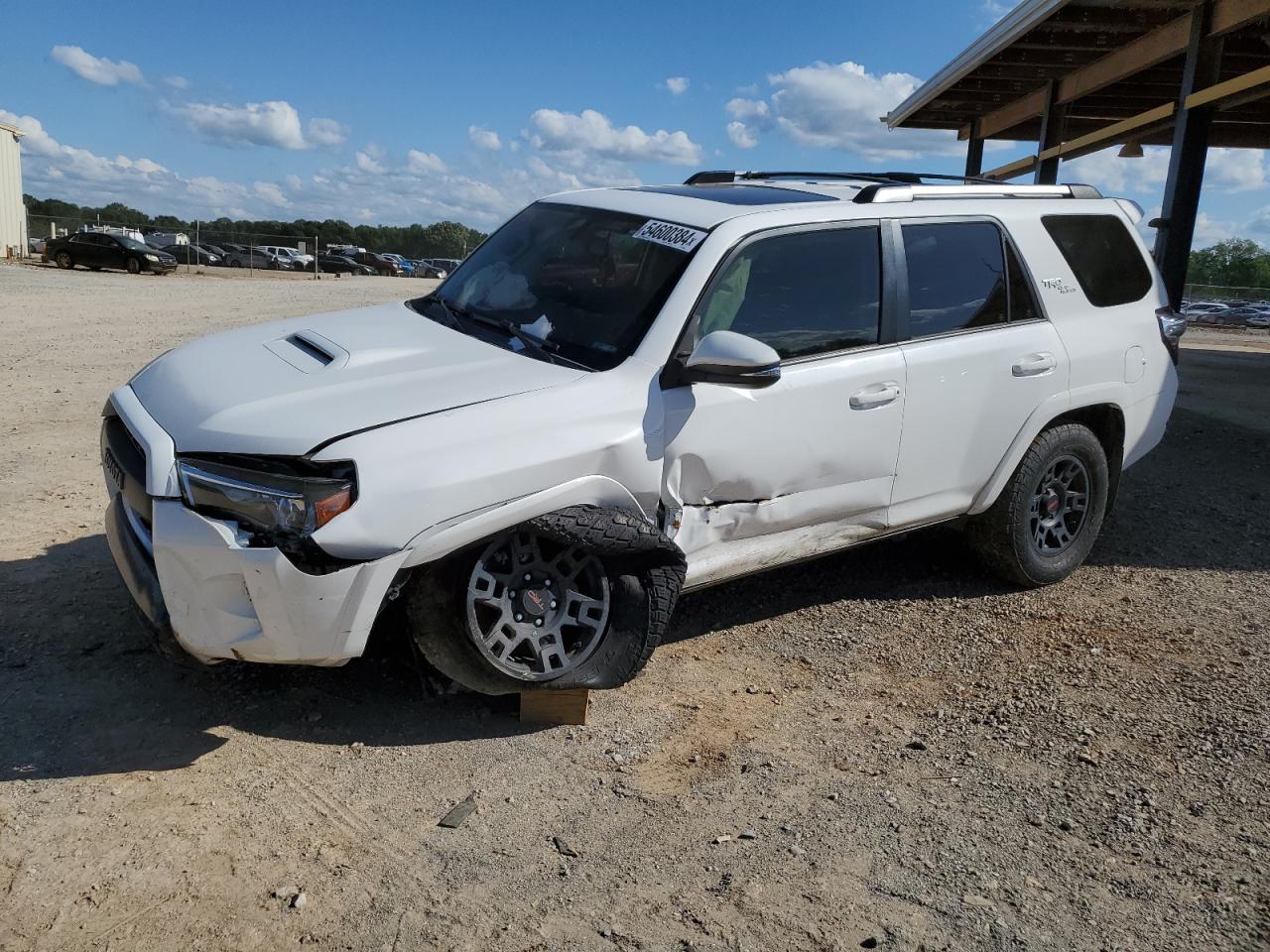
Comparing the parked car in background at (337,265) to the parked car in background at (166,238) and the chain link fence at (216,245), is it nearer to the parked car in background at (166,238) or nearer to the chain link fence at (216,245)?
the chain link fence at (216,245)

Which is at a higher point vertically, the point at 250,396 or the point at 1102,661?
the point at 250,396

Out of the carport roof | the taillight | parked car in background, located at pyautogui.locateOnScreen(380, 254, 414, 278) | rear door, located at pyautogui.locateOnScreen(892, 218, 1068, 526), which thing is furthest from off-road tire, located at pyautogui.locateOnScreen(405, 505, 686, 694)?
parked car in background, located at pyautogui.locateOnScreen(380, 254, 414, 278)

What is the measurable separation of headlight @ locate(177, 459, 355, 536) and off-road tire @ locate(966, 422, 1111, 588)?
3243 mm

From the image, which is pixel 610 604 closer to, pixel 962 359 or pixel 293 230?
pixel 962 359

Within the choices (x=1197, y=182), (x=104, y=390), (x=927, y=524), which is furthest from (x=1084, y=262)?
(x=104, y=390)

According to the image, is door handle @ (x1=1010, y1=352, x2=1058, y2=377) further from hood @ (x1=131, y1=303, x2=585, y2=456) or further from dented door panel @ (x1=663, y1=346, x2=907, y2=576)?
hood @ (x1=131, y1=303, x2=585, y2=456)

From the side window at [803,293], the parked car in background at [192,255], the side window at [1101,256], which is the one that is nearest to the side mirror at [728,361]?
the side window at [803,293]

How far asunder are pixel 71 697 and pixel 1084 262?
4.87m

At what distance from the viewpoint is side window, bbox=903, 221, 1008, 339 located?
4.57m

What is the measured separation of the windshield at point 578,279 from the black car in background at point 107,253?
3258 centimetres

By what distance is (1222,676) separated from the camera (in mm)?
4441

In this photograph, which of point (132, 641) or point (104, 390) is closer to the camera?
point (132, 641)

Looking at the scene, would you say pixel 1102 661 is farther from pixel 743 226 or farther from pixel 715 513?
pixel 743 226

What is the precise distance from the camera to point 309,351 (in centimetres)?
399
